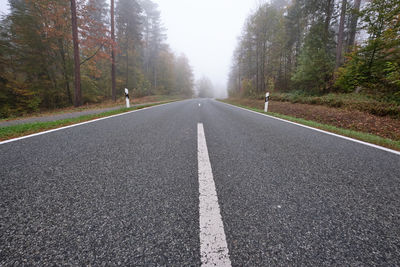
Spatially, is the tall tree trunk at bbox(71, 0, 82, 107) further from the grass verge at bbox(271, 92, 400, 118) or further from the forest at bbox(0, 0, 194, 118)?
the grass verge at bbox(271, 92, 400, 118)

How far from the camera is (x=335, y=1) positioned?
13023 millimetres

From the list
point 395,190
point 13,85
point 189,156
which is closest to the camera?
point 395,190

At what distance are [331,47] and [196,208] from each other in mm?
18890

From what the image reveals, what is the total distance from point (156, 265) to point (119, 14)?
2710 cm

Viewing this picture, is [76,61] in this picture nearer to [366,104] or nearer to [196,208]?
[196,208]

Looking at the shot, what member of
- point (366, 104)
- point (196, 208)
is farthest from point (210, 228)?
point (366, 104)

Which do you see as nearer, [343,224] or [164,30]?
[343,224]

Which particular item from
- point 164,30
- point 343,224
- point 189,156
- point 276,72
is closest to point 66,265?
point 189,156

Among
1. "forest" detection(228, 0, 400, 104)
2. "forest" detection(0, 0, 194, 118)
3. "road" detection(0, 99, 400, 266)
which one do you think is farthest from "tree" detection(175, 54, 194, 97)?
"road" detection(0, 99, 400, 266)

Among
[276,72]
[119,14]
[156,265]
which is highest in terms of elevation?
[119,14]

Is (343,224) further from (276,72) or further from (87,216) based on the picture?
(276,72)

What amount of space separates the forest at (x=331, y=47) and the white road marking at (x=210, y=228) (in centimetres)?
928

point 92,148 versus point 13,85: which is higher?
point 13,85

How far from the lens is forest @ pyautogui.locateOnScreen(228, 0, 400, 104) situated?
7594 millimetres
